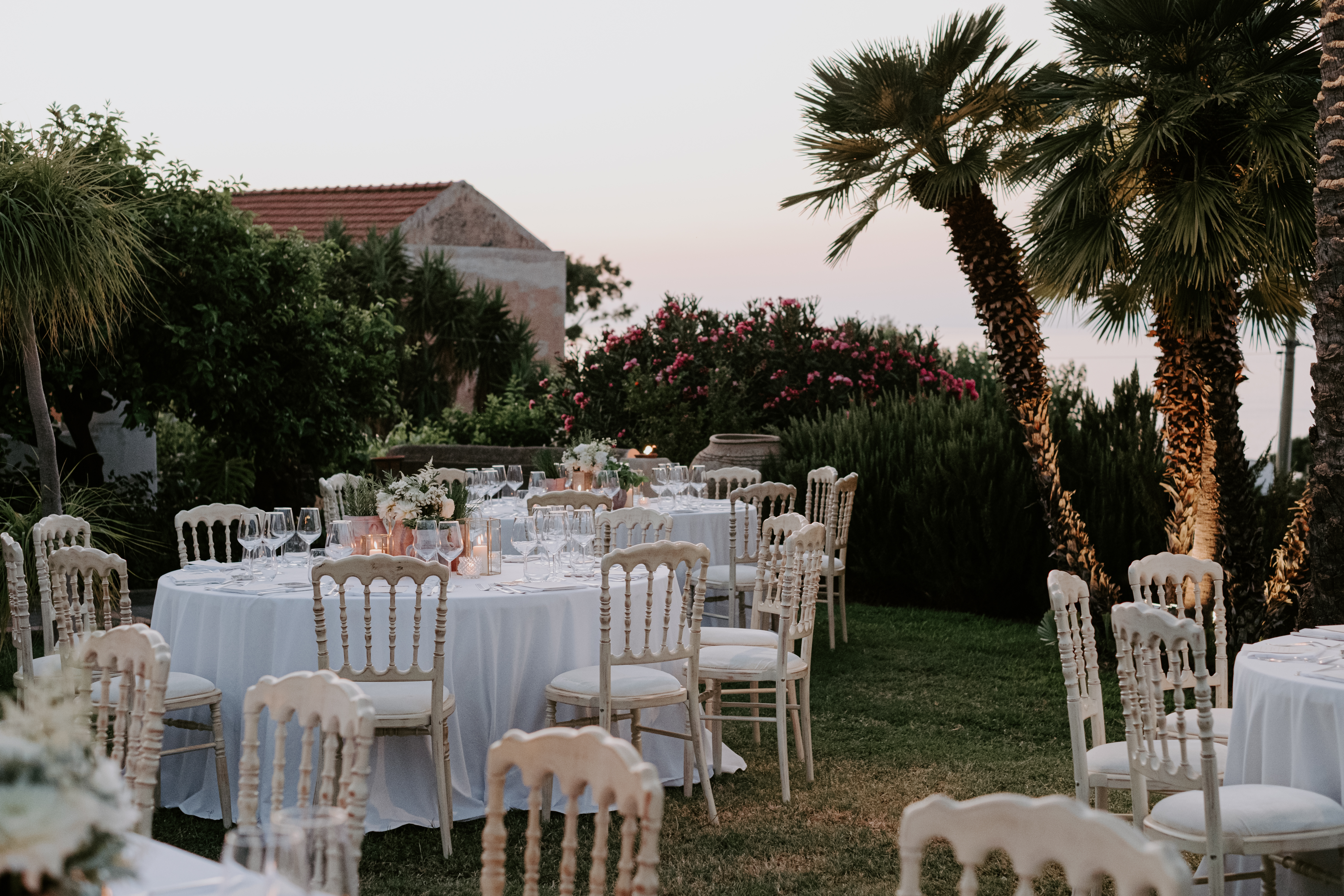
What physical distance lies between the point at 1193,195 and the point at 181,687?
5394mm

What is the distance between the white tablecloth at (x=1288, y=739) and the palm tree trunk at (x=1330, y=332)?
183cm

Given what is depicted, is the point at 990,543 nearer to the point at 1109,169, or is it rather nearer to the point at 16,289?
the point at 1109,169

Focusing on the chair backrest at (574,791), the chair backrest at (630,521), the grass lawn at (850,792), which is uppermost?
the chair backrest at (630,521)

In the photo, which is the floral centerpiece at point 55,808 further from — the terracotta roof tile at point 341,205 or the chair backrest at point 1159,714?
the terracotta roof tile at point 341,205

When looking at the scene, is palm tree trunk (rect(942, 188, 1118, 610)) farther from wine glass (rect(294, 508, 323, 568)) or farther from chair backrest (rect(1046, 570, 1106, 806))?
wine glass (rect(294, 508, 323, 568))

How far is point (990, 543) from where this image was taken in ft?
31.6

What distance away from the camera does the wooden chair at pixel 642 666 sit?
181 inches

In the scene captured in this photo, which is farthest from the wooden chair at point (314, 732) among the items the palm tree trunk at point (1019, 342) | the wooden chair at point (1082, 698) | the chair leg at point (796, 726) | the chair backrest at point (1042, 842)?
the palm tree trunk at point (1019, 342)

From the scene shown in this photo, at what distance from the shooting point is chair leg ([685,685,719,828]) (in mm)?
4793

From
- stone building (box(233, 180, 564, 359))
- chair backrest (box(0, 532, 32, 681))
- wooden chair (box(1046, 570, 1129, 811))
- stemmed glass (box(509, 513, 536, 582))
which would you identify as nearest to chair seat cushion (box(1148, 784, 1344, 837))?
wooden chair (box(1046, 570, 1129, 811))

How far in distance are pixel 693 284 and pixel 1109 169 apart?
8.79m

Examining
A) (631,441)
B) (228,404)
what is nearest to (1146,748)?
(228,404)

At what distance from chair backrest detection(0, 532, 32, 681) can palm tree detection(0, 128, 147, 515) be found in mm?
2523

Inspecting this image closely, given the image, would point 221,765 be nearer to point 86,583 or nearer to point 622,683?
point 86,583
